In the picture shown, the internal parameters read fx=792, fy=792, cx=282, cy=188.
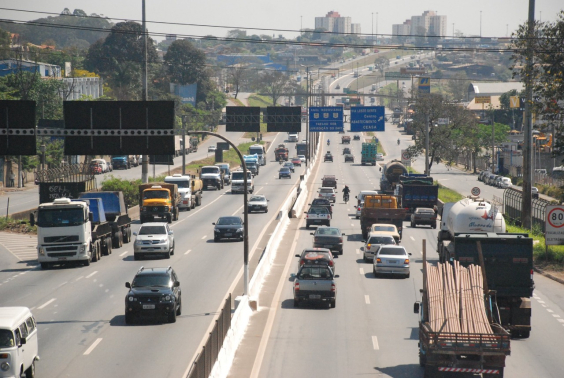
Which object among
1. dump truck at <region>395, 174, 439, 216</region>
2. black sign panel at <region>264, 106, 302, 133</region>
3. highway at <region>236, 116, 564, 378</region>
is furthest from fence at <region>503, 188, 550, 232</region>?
black sign panel at <region>264, 106, 302, 133</region>

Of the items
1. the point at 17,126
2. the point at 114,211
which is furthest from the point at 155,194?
the point at 17,126

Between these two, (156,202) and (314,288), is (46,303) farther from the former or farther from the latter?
(156,202)

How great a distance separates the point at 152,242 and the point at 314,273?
14.2 m

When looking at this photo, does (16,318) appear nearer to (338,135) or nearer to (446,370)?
(446,370)

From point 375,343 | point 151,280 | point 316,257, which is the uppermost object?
point 151,280

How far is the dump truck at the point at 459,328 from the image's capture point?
17406mm

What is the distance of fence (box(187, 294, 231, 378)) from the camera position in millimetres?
13227

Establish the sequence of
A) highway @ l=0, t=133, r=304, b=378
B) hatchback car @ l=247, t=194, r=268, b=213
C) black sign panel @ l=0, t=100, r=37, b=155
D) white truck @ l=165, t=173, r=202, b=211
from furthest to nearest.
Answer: white truck @ l=165, t=173, r=202, b=211 < hatchback car @ l=247, t=194, r=268, b=213 < black sign panel @ l=0, t=100, r=37, b=155 < highway @ l=0, t=133, r=304, b=378

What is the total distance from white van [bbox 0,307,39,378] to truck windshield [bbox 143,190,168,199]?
39.6m

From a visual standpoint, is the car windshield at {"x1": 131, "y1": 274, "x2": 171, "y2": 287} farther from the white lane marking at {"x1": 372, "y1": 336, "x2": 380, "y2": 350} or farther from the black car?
the white lane marking at {"x1": 372, "y1": 336, "x2": 380, "y2": 350}

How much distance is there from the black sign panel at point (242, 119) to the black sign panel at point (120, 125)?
42.7 metres

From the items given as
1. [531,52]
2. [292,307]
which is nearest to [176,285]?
[292,307]

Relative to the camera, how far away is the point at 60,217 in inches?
1467

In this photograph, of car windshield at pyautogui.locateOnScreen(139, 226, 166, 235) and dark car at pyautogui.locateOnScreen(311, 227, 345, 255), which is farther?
dark car at pyautogui.locateOnScreen(311, 227, 345, 255)
